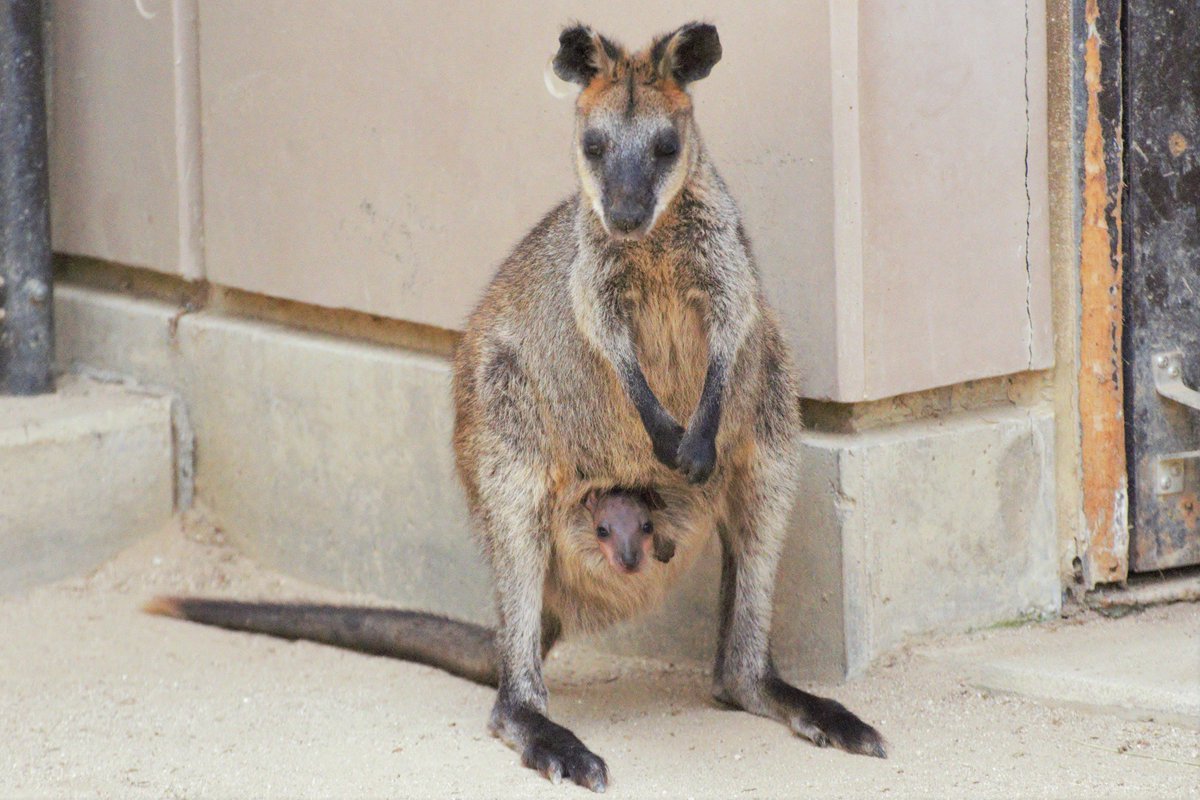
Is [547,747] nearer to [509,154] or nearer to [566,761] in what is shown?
[566,761]

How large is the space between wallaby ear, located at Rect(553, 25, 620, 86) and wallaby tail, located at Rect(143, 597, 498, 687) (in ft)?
4.87

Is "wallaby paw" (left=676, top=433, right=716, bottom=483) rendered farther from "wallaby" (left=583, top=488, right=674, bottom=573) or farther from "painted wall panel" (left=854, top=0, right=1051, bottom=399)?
"painted wall panel" (left=854, top=0, right=1051, bottom=399)

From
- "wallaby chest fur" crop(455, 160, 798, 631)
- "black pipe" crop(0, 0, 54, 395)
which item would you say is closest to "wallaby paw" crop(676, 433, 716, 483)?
"wallaby chest fur" crop(455, 160, 798, 631)

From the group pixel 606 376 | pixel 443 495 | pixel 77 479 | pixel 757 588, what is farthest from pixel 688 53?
pixel 77 479

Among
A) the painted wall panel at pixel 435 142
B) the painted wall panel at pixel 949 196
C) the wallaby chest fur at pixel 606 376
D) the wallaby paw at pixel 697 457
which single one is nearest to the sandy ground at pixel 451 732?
the wallaby chest fur at pixel 606 376

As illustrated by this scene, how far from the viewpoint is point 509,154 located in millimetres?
4727

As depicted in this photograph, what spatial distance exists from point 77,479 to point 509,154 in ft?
6.26

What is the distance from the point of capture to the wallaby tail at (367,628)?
14.7ft

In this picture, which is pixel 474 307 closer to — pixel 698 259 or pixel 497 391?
pixel 497 391

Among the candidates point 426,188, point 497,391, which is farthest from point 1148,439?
point 426,188

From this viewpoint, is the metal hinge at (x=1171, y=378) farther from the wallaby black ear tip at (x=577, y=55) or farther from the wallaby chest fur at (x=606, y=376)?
the wallaby black ear tip at (x=577, y=55)

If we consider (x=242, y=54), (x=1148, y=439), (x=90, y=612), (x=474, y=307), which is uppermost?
(x=242, y=54)

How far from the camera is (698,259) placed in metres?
3.86

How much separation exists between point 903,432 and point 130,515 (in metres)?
2.74
